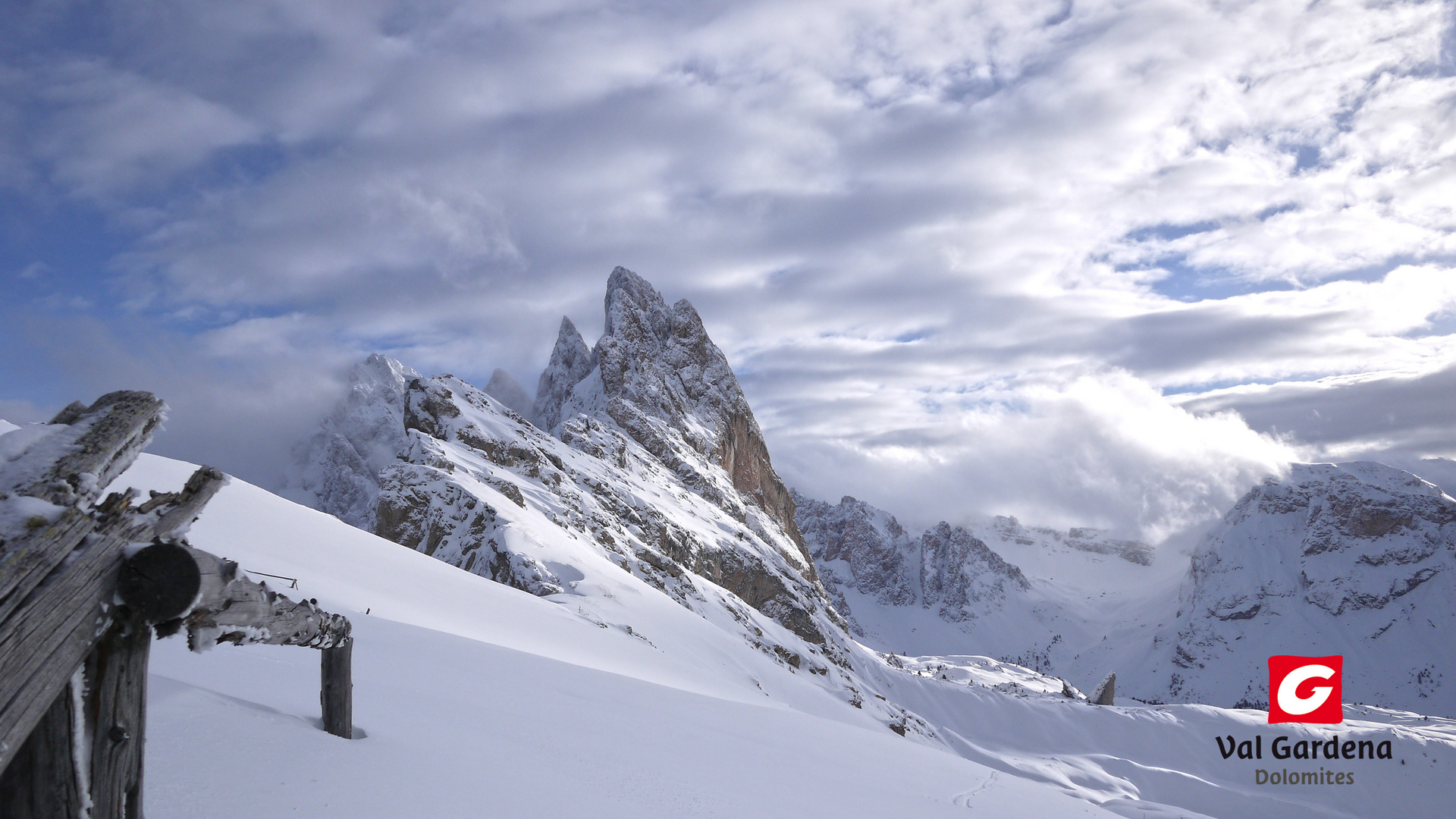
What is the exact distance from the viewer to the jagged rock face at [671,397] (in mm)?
108938

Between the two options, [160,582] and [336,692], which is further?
[336,692]

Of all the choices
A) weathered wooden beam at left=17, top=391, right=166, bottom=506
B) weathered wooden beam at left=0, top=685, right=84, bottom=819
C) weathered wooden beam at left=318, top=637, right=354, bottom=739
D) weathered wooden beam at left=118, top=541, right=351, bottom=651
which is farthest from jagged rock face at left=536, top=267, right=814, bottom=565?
weathered wooden beam at left=0, top=685, right=84, bottom=819

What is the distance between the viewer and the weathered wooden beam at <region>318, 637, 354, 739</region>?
4859 mm

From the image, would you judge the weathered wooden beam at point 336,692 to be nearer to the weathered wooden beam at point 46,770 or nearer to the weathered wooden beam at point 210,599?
the weathered wooden beam at point 210,599

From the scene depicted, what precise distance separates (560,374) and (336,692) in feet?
451

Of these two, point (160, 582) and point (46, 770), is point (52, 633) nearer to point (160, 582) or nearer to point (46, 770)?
point (160, 582)

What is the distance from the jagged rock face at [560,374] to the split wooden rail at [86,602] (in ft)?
420

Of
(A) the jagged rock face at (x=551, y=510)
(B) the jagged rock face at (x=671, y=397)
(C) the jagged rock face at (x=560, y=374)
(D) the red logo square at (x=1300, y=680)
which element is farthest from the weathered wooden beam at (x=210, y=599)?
(C) the jagged rock face at (x=560, y=374)

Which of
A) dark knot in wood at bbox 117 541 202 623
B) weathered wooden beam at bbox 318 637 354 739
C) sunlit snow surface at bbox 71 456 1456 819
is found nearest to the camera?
dark knot in wood at bbox 117 541 202 623

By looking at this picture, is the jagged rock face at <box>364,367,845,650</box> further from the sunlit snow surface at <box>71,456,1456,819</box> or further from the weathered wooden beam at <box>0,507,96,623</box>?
the weathered wooden beam at <box>0,507,96,623</box>

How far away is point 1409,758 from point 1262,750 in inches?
768

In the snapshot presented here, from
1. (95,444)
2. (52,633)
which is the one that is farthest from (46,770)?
(95,444)

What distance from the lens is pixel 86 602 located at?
7.65 ft

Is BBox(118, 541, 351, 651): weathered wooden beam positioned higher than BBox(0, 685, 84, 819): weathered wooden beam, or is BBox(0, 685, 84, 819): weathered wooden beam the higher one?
BBox(118, 541, 351, 651): weathered wooden beam
